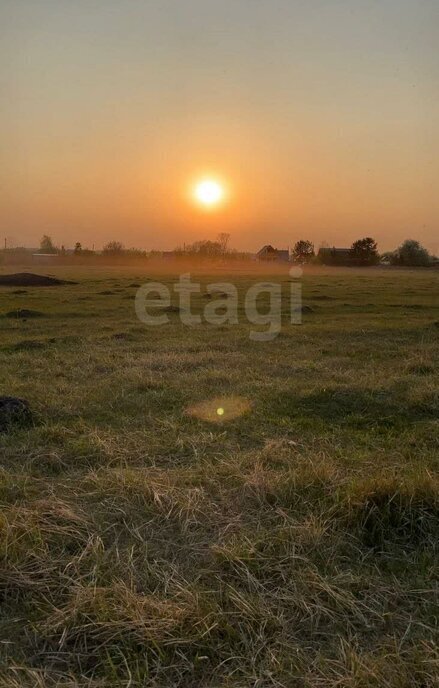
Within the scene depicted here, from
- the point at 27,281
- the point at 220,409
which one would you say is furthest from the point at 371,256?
the point at 220,409

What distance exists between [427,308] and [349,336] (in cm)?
1027

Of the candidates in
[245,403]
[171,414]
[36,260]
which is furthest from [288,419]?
[36,260]

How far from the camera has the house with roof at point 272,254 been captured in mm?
118625

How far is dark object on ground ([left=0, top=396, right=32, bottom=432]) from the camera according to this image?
19.8 ft

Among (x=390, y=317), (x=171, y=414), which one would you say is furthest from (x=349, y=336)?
(x=171, y=414)

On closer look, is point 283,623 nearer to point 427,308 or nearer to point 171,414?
point 171,414

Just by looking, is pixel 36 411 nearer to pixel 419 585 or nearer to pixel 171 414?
pixel 171 414

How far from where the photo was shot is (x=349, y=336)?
14023 millimetres

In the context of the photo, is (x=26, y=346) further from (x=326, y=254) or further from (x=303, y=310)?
(x=326, y=254)

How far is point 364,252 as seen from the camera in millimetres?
93188

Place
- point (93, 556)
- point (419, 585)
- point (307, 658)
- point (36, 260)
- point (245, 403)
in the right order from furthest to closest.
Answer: point (36, 260) → point (245, 403) → point (93, 556) → point (419, 585) → point (307, 658)

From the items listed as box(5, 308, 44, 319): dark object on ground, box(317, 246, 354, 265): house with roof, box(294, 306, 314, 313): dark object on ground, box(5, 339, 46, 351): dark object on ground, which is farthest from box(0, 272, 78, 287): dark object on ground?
box(317, 246, 354, 265): house with roof

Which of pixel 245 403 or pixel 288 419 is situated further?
pixel 245 403

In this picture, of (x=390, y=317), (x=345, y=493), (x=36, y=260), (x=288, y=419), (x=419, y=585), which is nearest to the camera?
(x=419, y=585)
